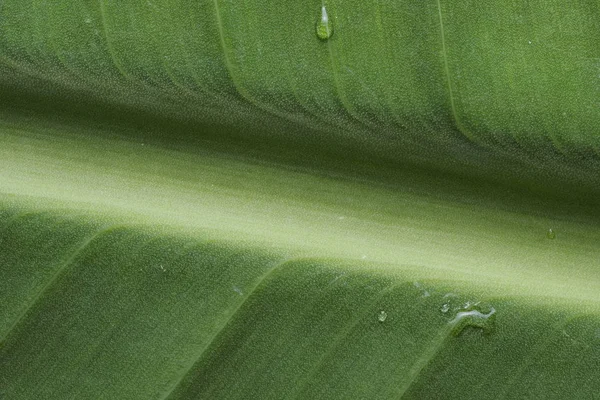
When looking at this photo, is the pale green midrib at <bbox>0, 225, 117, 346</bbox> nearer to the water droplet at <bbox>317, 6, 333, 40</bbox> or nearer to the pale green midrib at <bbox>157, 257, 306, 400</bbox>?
the pale green midrib at <bbox>157, 257, 306, 400</bbox>

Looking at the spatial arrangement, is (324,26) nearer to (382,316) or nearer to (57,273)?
(382,316)

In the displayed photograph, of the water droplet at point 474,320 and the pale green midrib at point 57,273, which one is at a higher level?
the pale green midrib at point 57,273

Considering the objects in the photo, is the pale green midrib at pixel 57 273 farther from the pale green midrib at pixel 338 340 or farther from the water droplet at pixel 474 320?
the water droplet at pixel 474 320

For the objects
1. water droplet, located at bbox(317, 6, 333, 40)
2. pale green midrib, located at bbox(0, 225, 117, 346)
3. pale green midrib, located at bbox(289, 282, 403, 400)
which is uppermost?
water droplet, located at bbox(317, 6, 333, 40)

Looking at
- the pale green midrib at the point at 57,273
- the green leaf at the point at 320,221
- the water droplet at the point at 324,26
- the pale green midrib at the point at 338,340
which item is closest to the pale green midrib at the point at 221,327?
the green leaf at the point at 320,221

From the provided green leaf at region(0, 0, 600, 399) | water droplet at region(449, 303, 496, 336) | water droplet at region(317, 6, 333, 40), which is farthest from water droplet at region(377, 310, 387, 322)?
water droplet at region(317, 6, 333, 40)

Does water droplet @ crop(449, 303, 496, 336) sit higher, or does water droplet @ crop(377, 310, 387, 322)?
water droplet @ crop(377, 310, 387, 322)
